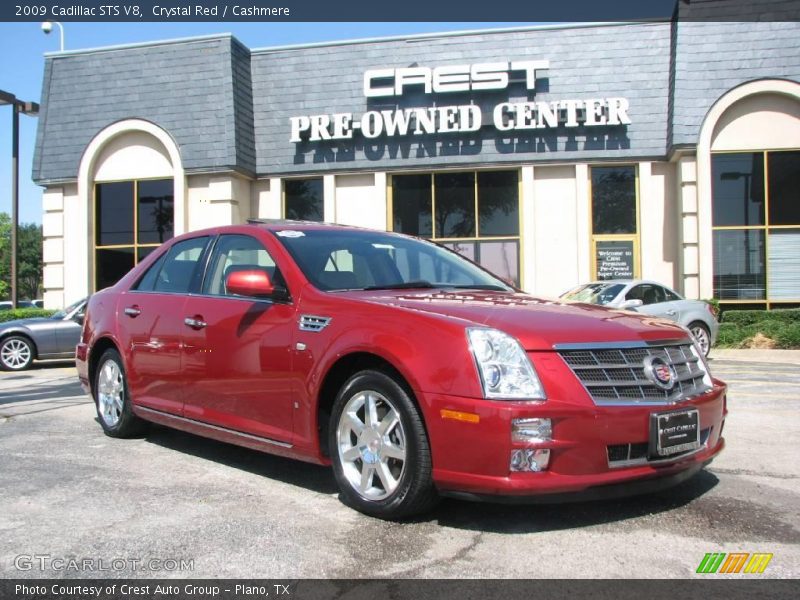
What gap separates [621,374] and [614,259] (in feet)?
46.9

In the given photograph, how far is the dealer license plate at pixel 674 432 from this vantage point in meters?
3.36

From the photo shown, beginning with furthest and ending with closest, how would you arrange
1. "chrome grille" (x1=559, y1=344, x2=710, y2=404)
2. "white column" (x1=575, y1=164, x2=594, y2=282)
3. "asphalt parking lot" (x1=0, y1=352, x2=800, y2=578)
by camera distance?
"white column" (x1=575, y1=164, x2=594, y2=282) < "chrome grille" (x1=559, y1=344, x2=710, y2=404) < "asphalt parking lot" (x1=0, y1=352, x2=800, y2=578)

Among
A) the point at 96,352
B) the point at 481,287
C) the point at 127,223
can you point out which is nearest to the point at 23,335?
the point at 96,352

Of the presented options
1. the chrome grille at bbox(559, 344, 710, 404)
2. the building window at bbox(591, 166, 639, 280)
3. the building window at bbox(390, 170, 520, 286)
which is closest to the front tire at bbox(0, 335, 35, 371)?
the building window at bbox(390, 170, 520, 286)

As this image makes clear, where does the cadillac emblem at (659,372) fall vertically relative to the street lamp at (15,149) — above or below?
below

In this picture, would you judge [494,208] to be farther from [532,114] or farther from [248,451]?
[248,451]

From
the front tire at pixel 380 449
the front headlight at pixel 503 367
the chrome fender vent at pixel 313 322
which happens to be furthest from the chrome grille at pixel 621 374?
the chrome fender vent at pixel 313 322

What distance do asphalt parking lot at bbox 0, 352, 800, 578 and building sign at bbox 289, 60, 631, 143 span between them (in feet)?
40.8

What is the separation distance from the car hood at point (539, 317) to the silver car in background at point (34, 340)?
9761 mm

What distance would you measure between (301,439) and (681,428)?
201 cm

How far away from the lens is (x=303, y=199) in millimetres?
18484

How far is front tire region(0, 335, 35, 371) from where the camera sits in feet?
39.0

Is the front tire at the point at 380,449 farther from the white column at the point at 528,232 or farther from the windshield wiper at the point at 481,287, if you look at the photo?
the white column at the point at 528,232

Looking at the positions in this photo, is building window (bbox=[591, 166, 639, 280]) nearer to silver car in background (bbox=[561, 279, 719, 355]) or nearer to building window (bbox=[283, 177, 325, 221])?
silver car in background (bbox=[561, 279, 719, 355])
